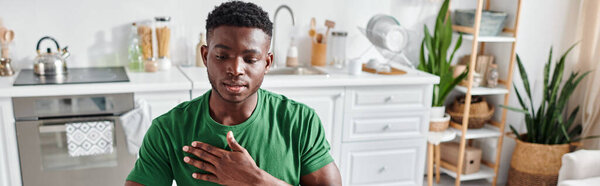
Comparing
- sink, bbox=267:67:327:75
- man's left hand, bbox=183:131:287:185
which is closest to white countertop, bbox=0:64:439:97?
sink, bbox=267:67:327:75

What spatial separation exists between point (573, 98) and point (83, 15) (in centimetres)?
303

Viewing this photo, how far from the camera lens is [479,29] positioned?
3.01m

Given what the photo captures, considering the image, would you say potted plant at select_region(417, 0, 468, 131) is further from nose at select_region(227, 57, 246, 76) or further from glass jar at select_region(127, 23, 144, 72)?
nose at select_region(227, 57, 246, 76)

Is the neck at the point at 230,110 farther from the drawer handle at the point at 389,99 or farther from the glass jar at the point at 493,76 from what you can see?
the glass jar at the point at 493,76

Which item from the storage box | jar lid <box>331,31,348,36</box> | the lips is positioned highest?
jar lid <box>331,31,348,36</box>

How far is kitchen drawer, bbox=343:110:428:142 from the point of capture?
272cm

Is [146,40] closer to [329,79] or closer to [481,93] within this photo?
[329,79]

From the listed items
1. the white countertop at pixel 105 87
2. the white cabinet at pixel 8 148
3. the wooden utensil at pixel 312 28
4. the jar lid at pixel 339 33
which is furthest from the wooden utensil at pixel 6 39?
the jar lid at pixel 339 33

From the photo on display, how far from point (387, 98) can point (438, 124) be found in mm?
511

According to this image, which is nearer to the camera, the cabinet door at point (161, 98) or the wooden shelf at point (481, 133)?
the cabinet door at point (161, 98)

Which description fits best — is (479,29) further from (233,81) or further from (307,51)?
(233,81)

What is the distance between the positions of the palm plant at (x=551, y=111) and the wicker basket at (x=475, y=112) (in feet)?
0.58

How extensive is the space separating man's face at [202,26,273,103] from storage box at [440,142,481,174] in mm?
2559

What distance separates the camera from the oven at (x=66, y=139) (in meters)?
2.24
